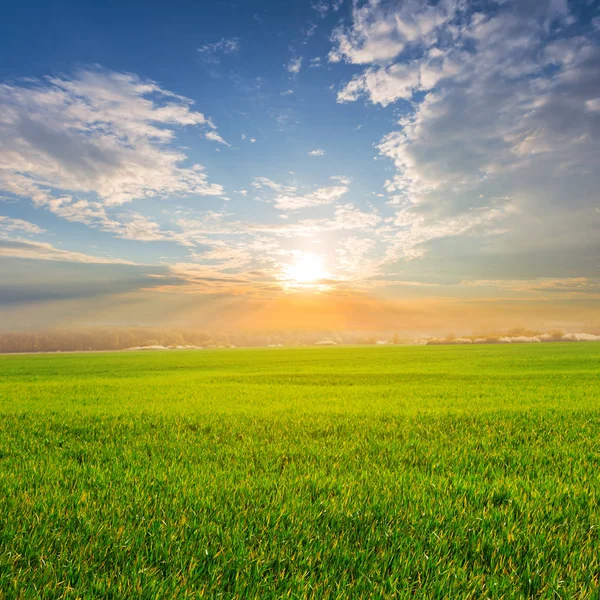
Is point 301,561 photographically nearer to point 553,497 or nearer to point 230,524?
point 230,524

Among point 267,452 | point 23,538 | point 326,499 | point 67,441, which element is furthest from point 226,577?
point 67,441

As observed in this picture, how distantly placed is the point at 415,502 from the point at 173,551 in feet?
9.18

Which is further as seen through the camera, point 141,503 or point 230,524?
point 141,503

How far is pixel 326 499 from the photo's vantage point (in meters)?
4.66

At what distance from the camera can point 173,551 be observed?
355 cm

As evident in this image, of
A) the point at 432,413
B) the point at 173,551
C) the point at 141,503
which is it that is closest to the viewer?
the point at 173,551

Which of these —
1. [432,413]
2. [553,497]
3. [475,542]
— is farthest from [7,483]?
[432,413]

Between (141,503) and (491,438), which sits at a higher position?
(141,503)

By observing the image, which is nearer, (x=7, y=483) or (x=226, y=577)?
(x=226, y=577)

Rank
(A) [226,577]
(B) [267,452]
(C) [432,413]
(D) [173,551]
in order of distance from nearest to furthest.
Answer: (A) [226,577] → (D) [173,551] → (B) [267,452] → (C) [432,413]

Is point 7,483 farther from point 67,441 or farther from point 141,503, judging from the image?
point 67,441

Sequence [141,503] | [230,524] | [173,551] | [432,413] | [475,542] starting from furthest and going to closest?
[432,413]
[141,503]
[230,524]
[475,542]
[173,551]

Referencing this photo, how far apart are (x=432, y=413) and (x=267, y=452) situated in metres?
6.15

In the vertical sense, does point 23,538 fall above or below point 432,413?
above
